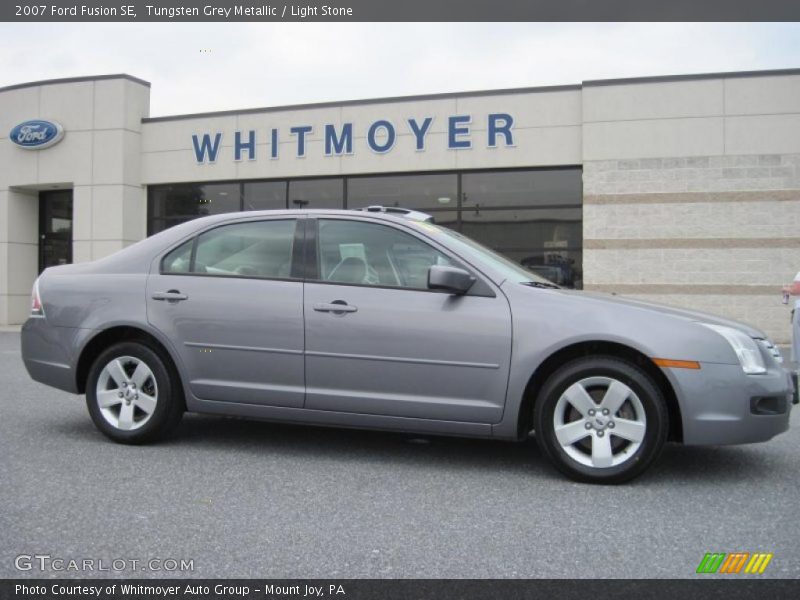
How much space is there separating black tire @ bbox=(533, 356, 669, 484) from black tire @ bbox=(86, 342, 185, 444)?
2.38m

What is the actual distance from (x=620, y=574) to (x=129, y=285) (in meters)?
3.67

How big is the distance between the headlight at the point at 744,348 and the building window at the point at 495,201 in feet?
36.2

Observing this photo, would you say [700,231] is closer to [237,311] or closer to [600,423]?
[600,423]

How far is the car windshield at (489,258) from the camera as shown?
458 cm

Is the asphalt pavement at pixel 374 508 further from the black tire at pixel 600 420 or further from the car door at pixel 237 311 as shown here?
the car door at pixel 237 311

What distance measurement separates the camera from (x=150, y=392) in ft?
16.3

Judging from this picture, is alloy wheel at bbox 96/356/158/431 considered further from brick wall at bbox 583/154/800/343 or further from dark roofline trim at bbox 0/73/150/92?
dark roofline trim at bbox 0/73/150/92

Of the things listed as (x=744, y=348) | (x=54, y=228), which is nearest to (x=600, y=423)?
(x=744, y=348)

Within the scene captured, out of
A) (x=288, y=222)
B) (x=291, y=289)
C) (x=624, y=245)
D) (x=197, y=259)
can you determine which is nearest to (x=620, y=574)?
(x=291, y=289)

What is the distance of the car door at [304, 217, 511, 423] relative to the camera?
14.0ft

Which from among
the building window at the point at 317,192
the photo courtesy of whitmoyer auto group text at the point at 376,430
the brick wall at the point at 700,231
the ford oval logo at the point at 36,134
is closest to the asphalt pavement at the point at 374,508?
the photo courtesy of whitmoyer auto group text at the point at 376,430

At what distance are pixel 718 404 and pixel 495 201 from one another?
39.7ft

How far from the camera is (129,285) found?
506cm
